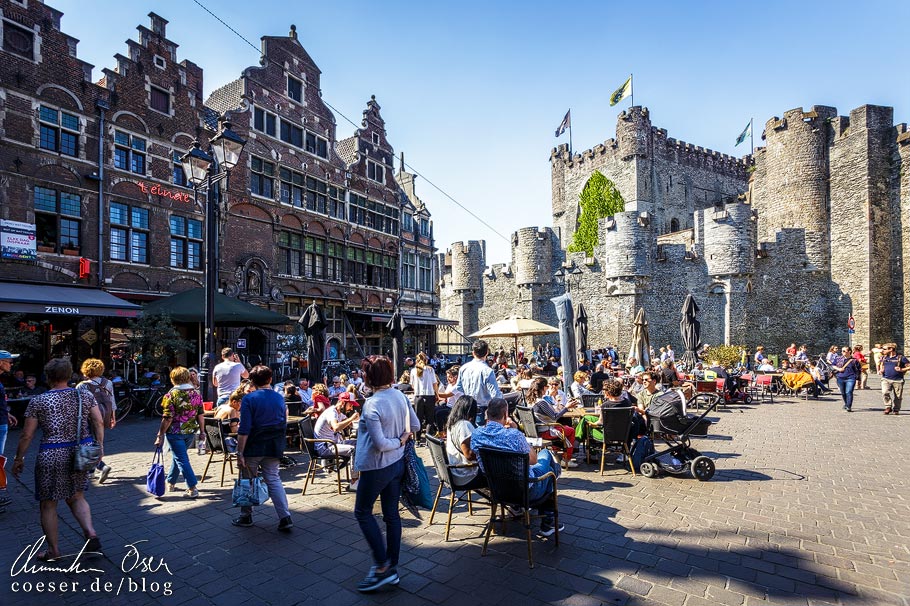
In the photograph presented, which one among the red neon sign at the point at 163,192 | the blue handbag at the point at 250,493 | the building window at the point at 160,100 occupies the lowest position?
the blue handbag at the point at 250,493

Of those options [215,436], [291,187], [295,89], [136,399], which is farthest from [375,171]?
[215,436]

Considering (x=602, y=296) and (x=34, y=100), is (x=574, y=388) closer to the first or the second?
(x=34, y=100)

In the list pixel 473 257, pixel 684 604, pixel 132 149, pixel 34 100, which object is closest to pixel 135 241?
pixel 132 149

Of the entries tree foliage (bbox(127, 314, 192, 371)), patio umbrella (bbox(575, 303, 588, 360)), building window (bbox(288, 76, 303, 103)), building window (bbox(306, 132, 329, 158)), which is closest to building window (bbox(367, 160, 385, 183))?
building window (bbox(306, 132, 329, 158))

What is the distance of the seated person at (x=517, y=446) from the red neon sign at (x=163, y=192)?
16.0m

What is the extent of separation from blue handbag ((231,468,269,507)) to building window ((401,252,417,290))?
Result: 75.5 feet

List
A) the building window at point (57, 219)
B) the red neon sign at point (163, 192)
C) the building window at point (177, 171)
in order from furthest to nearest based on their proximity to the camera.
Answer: the building window at point (177, 171)
the red neon sign at point (163, 192)
the building window at point (57, 219)

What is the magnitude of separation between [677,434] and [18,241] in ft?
53.9

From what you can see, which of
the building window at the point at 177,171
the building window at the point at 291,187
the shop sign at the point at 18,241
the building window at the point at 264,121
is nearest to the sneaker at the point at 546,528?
the shop sign at the point at 18,241

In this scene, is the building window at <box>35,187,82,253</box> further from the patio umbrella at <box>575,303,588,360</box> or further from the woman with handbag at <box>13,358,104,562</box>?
the patio umbrella at <box>575,303,588,360</box>

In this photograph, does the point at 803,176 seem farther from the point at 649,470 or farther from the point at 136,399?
the point at 136,399

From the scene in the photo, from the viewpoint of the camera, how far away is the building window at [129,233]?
1467 centimetres

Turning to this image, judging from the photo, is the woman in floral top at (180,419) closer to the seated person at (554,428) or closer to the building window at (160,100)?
the seated person at (554,428)

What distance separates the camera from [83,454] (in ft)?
12.7
